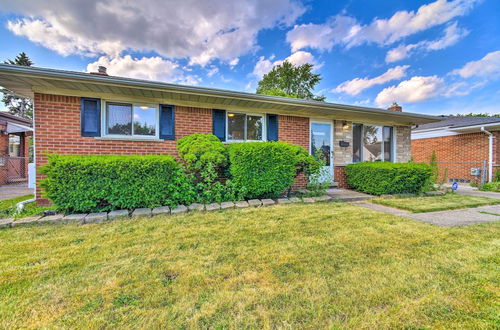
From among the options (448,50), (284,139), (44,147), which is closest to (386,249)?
(284,139)

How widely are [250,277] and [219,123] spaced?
170 inches

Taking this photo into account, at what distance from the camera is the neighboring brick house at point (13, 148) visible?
8.42 m

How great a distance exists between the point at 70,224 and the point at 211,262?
2765 mm

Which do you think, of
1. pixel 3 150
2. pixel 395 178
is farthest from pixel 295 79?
pixel 3 150

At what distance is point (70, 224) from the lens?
10.4 feet

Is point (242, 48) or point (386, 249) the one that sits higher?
point (242, 48)

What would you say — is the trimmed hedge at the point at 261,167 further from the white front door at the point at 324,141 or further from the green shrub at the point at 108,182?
the white front door at the point at 324,141

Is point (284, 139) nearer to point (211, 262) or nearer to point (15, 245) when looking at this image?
point (211, 262)

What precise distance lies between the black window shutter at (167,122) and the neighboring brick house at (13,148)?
7.48m

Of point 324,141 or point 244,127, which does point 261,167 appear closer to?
point 244,127

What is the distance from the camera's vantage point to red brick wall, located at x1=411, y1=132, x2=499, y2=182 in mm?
8742

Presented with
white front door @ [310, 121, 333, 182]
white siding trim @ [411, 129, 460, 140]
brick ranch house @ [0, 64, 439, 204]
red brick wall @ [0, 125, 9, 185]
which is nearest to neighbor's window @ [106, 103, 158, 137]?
brick ranch house @ [0, 64, 439, 204]

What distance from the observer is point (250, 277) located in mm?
1741

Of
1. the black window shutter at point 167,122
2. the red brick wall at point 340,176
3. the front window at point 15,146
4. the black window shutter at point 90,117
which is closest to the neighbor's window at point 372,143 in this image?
the red brick wall at point 340,176
